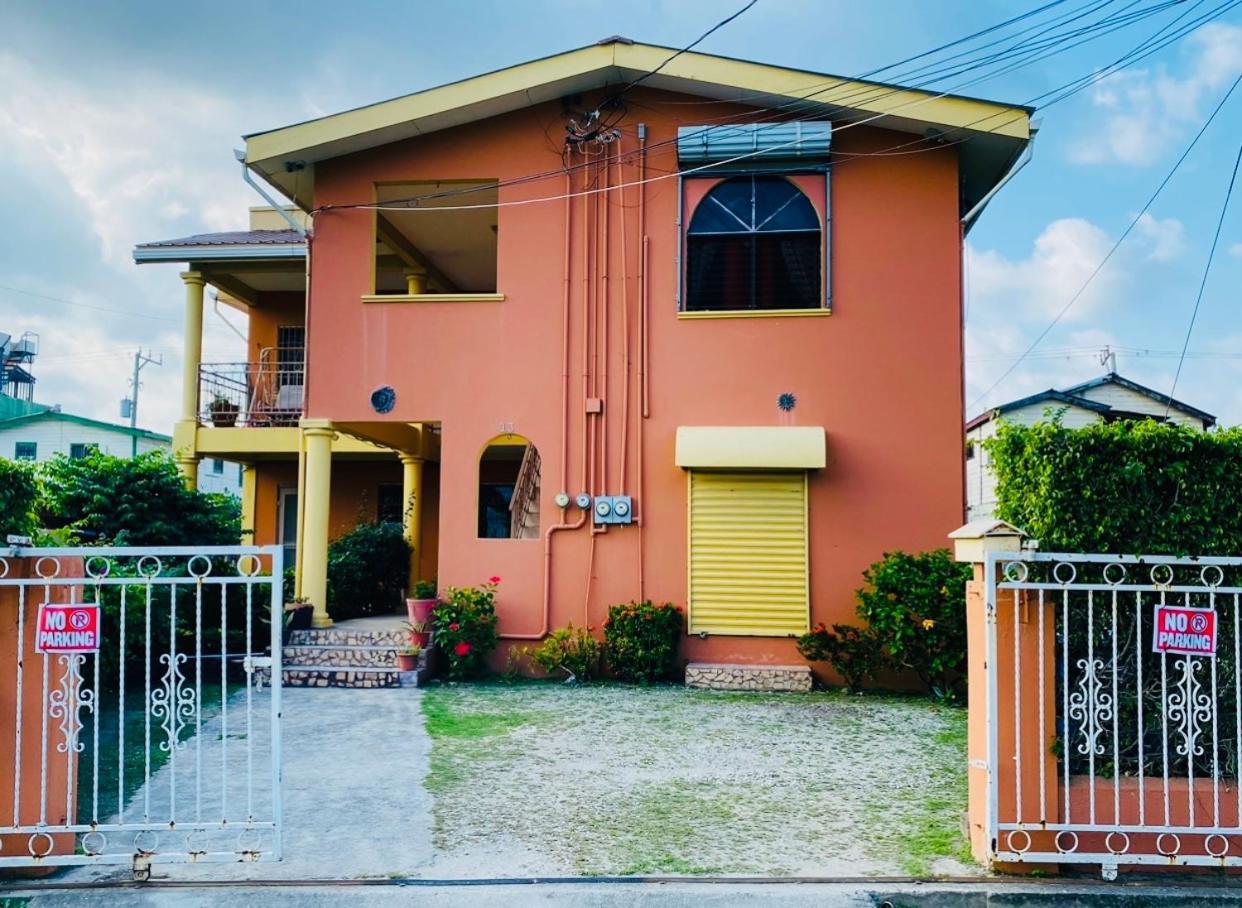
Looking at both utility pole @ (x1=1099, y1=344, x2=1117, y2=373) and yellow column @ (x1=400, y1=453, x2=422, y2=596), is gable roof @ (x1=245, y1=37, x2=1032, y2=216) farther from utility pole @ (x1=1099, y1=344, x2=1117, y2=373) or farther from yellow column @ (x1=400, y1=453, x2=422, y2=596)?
utility pole @ (x1=1099, y1=344, x2=1117, y2=373)

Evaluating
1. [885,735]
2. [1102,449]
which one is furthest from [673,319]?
[1102,449]

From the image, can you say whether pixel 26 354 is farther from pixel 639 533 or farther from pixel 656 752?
pixel 656 752

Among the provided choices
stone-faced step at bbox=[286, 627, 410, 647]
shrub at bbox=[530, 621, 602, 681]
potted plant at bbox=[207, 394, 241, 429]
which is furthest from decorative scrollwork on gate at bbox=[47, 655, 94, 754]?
potted plant at bbox=[207, 394, 241, 429]

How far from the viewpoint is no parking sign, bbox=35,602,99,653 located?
177 inches

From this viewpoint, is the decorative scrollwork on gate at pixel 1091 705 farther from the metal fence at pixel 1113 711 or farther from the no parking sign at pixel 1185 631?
the no parking sign at pixel 1185 631

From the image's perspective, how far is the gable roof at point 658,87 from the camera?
1038cm

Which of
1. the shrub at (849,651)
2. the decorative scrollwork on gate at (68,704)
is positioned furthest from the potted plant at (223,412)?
the decorative scrollwork on gate at (68,704)

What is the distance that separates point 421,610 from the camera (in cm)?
1084

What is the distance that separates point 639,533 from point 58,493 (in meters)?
6.37

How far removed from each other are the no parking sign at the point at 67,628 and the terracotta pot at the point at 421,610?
6.30 meters

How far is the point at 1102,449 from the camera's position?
190 inches

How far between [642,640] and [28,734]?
6681mm

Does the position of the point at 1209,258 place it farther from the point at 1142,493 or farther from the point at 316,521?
the point at 316,521

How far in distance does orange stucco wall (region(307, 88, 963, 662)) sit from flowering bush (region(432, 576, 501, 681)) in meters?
0.26
